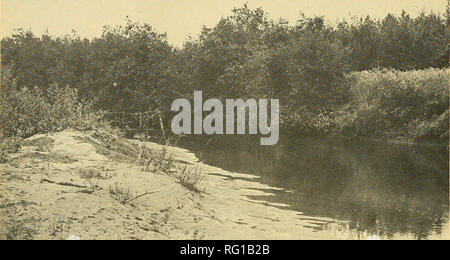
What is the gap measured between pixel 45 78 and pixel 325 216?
126 ft

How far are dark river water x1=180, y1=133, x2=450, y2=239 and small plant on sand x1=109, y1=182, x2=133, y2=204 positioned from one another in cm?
388

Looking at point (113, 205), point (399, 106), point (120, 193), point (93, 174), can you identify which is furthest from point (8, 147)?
point (399, 106)

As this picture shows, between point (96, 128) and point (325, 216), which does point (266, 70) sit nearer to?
point (96, 128)

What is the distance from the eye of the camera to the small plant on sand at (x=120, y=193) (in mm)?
10053

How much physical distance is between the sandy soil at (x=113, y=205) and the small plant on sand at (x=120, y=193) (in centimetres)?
4

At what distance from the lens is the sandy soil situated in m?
8.27

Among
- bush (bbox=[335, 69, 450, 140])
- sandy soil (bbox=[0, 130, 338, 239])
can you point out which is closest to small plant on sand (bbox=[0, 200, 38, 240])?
sandy soil (bbox=[0, 130, 338, 239])

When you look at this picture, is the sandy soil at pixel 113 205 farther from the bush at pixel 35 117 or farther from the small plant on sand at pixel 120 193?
the bush at pixel 35 117

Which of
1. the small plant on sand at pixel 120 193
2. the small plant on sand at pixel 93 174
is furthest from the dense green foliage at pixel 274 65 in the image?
the small plant on sand at pixel 120 193

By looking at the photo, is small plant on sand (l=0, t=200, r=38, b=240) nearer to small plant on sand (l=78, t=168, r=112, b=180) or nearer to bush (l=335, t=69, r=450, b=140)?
small plant on sand (l=78, t=168, r=112, b=180)

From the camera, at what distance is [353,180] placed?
54.3 feet

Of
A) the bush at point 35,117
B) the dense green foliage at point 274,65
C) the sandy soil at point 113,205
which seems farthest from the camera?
the dense green foliage at point 274,65

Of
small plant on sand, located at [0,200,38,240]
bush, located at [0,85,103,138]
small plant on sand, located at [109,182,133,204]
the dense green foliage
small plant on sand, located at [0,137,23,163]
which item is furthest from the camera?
the dense green foliage

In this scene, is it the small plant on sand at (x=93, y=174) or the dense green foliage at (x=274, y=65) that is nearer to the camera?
the small plant on sand at (x=93, y=174)
